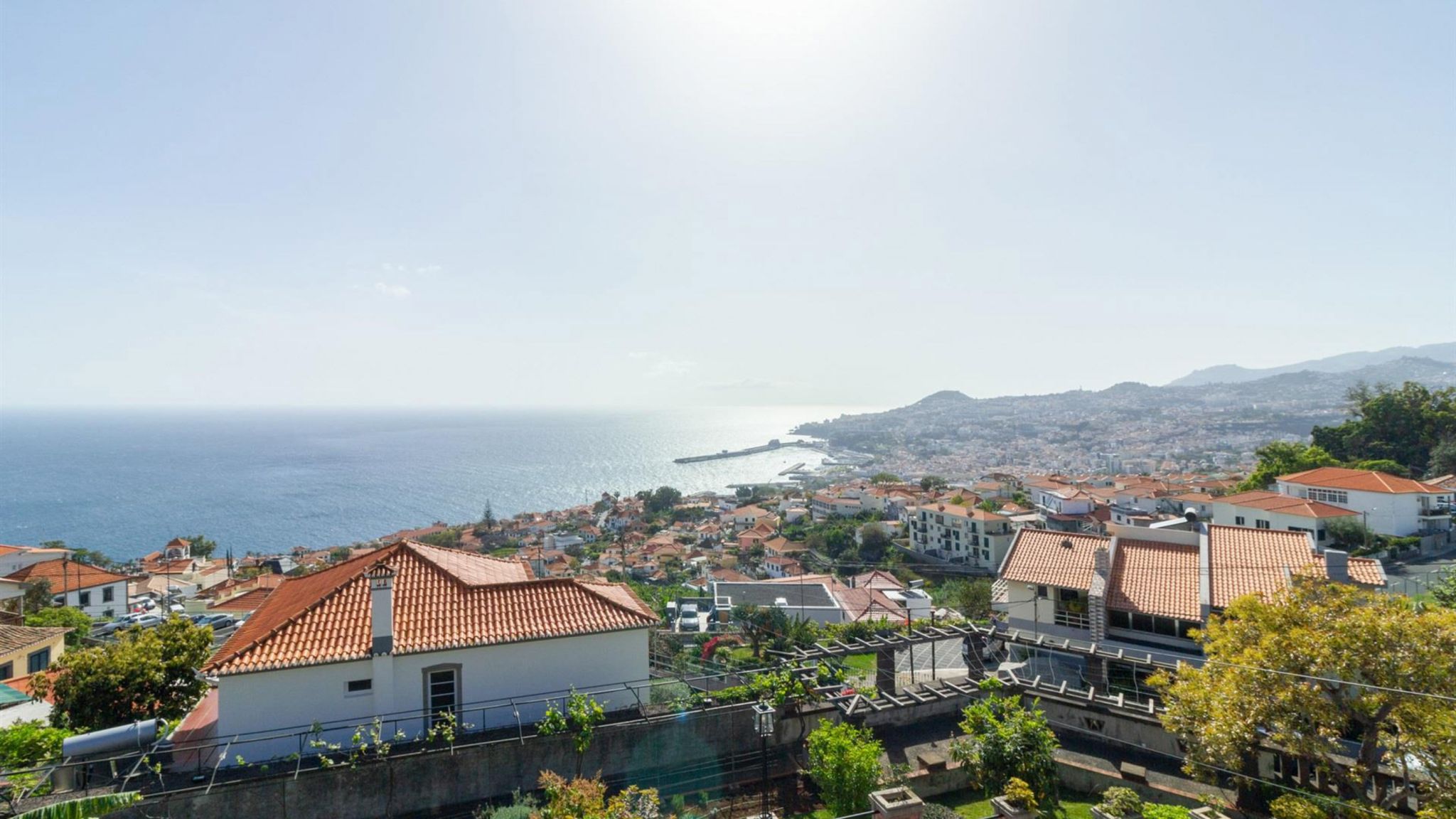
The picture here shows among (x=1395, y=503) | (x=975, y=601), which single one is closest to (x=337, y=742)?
(x=975, y=601)

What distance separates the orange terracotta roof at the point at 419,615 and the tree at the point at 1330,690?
9.24 metres

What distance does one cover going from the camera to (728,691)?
11.9m

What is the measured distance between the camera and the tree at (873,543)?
70188mm

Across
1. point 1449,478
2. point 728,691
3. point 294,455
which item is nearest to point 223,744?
point 728,691

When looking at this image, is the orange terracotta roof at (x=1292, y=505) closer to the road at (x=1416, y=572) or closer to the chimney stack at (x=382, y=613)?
the road at (x=1416, y=572)

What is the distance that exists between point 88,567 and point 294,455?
7074 inches

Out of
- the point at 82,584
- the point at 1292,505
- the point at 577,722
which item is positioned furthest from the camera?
the point at 1292,505

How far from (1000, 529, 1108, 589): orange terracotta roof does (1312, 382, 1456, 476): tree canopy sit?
1799 inches

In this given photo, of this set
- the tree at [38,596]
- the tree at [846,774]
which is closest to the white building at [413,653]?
the tree at [846,774]

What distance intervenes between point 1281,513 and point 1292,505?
815mm

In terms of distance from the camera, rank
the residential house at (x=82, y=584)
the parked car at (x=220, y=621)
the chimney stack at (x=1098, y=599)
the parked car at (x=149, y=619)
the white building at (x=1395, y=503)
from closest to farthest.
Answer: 1. the chimney stack at (x=1098, y=599)
2. the parked car at (x=220, y=621)
3. the parked car at (x=149, y=619)
4. the residential house at (x=82, y=584)
5. the white building at (x=1395, y=503)

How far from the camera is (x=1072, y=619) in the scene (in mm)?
17250

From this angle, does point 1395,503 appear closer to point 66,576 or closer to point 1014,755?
point 1014,755

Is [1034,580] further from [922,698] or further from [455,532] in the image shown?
[455,532]
